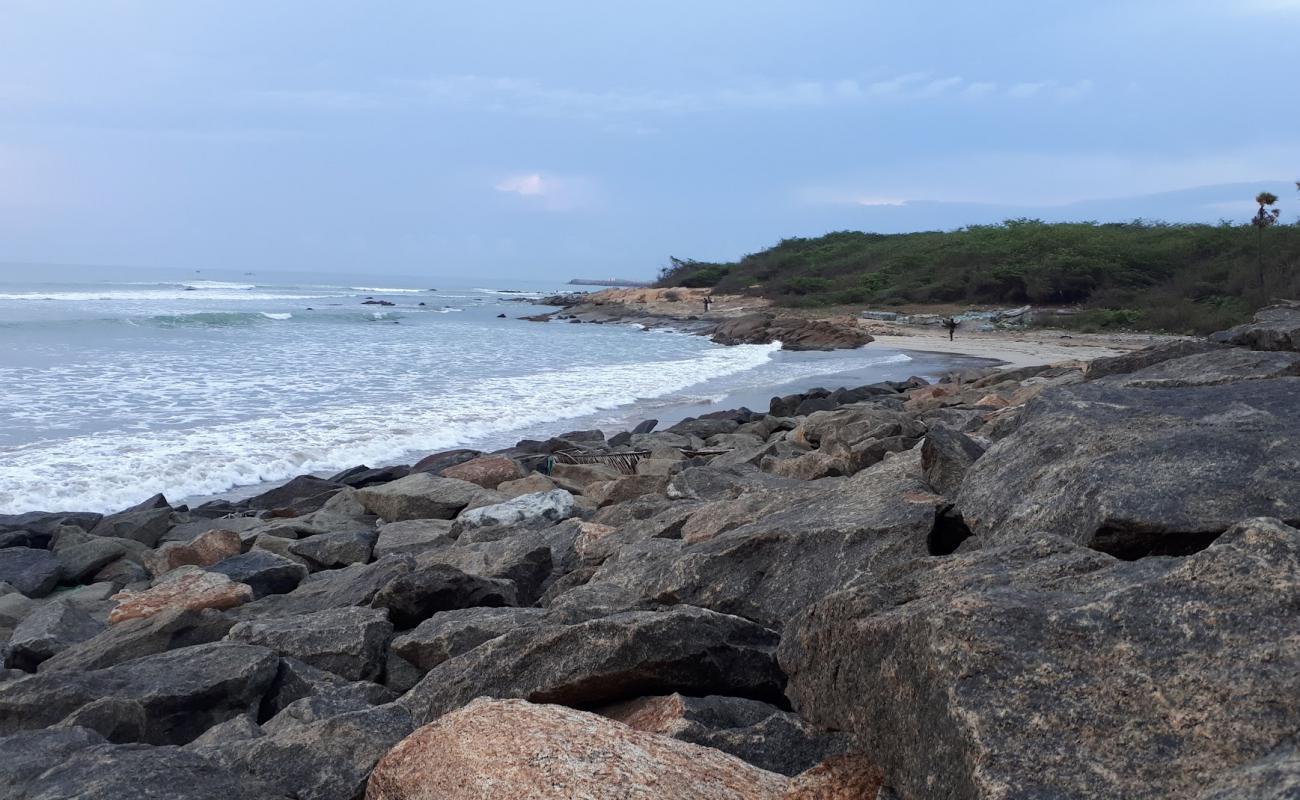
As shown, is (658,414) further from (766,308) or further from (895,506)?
(766,308)

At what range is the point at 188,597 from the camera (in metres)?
5.70

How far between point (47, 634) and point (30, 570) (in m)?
2.62

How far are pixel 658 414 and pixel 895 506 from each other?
43.6 feet

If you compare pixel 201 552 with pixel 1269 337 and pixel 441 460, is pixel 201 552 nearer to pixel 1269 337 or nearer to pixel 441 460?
pixel 441 460

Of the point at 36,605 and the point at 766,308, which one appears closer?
the point at 36,605

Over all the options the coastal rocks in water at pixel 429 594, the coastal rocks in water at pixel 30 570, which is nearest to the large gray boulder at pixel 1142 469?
the coastal rocks in water at pixel 429 594

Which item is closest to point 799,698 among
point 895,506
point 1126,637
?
point 1126,637

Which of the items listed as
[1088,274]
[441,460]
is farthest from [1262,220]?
[441,460]

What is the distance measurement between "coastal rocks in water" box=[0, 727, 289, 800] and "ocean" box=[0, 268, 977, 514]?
847cm

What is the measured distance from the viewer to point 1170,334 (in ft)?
88.3

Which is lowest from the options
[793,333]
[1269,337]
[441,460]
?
[441,460]

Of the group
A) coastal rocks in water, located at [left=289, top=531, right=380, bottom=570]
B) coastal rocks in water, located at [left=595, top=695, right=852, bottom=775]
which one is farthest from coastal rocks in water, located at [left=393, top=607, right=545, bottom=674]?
coastal rocks in water, located at [left=289, top=531, right=380, bottom=570]

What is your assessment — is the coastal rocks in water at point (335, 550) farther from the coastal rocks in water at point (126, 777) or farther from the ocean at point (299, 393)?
the ocean at point (299, 393)

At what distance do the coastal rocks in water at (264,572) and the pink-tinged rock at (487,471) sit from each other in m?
3.11
